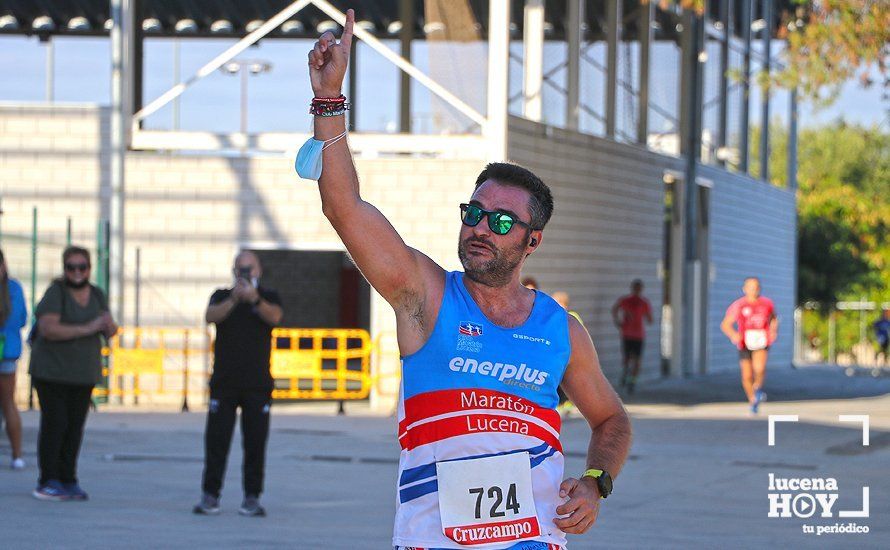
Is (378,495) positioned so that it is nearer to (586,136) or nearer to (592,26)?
(586,136)

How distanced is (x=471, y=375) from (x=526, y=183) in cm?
64

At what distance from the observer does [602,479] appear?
4629mm

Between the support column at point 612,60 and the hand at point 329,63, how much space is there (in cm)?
2391

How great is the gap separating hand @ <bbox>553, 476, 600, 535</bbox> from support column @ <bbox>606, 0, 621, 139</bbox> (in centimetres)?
2371

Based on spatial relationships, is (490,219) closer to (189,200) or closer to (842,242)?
(189,200)

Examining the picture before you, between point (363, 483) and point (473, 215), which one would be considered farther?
point (363, 483)

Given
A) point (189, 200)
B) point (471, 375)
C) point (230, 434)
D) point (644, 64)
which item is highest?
point (644, 64)

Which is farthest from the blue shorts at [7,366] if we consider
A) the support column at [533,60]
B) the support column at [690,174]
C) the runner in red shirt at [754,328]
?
the support column at [690,174]

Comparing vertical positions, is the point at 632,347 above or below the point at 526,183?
below

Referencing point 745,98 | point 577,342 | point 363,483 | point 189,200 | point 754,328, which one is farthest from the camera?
point 745,98

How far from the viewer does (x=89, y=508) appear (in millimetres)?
11430

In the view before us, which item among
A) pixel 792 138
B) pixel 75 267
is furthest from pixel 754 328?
pixel 792 138

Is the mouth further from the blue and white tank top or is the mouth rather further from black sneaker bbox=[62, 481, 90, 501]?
black sneaker bbox=[62, 481, 90, 501]

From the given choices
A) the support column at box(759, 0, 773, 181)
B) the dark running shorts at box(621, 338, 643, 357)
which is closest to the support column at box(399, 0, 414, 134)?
the dark running shorts at box(621, 338, 643, 357)
